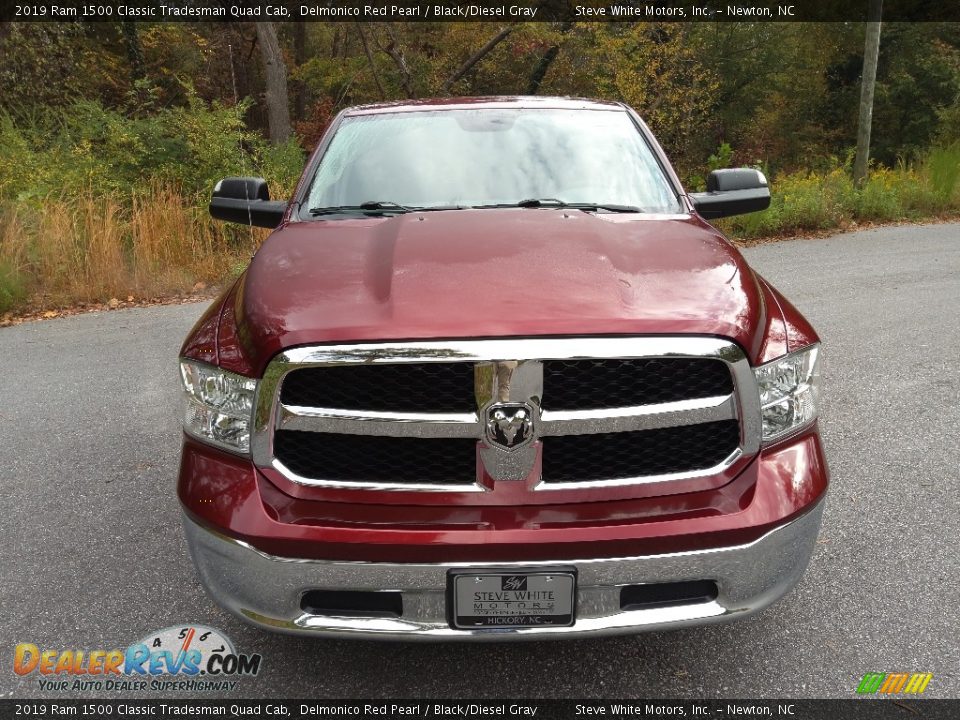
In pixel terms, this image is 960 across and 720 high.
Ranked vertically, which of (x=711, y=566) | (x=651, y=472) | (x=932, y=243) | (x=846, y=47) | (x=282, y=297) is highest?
(x=846, y=47)

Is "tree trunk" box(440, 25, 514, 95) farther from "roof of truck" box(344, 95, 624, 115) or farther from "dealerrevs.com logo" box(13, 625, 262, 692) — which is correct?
"dealerrevs.com logo" box(13, 625, 262, 692)

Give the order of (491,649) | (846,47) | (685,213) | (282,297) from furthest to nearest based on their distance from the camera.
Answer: (846,47) < (685,213) < (491,649) < (282,297)

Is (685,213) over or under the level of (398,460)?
over

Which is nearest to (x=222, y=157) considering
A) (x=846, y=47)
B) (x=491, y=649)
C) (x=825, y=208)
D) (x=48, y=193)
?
(x=48, y=193)

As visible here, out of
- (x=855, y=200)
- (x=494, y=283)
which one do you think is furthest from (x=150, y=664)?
(x=855, y=200)

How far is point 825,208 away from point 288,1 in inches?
632

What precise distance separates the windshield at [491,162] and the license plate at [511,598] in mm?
1573

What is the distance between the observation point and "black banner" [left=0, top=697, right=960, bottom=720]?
219 centimetres

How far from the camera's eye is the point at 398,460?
76.5 inches

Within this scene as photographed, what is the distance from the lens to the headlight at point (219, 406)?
6.51 feet

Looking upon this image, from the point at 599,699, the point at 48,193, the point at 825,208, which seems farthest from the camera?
the point at 825,208

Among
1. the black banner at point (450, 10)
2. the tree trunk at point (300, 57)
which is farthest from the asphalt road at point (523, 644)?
the tree trunk at point (300, 57)

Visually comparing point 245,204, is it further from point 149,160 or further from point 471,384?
point 149,160

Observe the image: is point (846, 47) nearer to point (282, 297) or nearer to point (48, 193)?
point (48, 193)
